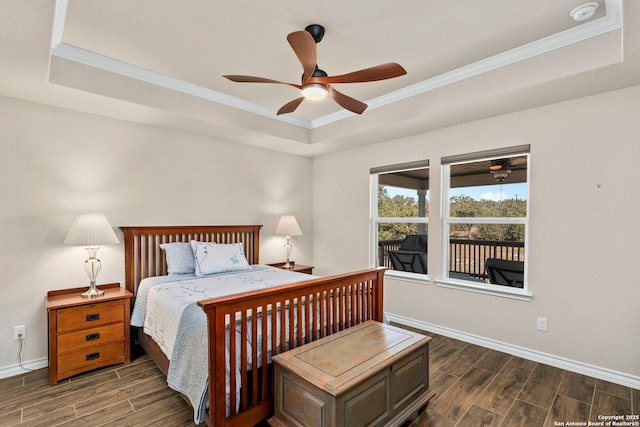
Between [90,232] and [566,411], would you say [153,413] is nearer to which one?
[90,232]

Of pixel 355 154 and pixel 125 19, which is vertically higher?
pixel 125 19

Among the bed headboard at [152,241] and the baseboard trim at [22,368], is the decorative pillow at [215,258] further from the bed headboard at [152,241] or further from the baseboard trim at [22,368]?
the baseboard trim at [22,368]

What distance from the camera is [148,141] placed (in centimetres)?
362

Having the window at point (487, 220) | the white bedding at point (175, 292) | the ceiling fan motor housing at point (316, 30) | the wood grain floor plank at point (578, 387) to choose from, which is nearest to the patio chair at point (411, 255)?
the window at point (487, 220)

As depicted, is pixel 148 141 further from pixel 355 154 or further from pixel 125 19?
pixel 355 154

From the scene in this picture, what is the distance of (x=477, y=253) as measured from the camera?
3.62 m

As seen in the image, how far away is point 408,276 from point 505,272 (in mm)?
1099

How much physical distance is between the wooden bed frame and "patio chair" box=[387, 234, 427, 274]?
131cm

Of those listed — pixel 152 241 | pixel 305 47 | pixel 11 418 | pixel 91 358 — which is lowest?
pixel 11 418

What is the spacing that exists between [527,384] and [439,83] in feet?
8.96

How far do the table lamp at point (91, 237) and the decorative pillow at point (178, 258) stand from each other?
24.1 inches

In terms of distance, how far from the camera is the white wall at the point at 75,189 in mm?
2840

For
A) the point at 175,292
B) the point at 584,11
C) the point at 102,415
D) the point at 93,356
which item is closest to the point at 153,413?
the point at 102,415

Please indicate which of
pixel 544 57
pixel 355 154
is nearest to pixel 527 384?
pixel 544 57
